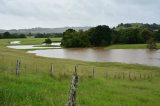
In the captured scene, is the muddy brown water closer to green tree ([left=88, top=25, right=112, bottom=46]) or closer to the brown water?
the brown water

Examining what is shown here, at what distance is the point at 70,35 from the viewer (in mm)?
132125

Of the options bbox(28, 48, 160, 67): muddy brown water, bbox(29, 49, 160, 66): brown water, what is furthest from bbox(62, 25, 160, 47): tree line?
bbox(29, 49, 160, 66): brown water

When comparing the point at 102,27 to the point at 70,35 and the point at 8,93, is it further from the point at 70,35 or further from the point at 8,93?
the point at 8,93

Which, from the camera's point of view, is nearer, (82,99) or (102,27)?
(82,99)

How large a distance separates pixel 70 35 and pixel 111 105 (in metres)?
120

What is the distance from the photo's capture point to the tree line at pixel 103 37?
127894 mm

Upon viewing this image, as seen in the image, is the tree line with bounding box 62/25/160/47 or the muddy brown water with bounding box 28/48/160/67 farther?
the tree line with bounding box 62/25/160/47

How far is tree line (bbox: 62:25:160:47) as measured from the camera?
127894 millimetres

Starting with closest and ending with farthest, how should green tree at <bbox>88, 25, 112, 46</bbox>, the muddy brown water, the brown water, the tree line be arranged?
1. the muddy brown water
2. the brown water
3. the tree line
4. green tree at <bbox>88, 25, 112, 46</bbox>

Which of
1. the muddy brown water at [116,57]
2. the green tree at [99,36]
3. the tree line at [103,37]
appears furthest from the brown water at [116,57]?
the green tree at [99,36]

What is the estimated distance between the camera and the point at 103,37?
430ft

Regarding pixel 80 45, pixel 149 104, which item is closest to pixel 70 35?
pixel 80 45

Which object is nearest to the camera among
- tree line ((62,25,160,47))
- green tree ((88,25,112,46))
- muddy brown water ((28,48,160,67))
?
muddy brown water ((28,48,160,67))

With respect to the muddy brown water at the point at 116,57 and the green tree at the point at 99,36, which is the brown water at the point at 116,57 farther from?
the green tree at the point at 99,36
